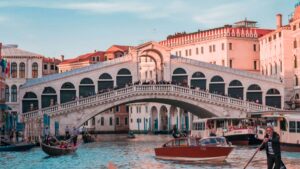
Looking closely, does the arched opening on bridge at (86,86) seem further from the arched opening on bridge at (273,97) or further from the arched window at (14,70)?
the arched opening on bridge at (273,97)

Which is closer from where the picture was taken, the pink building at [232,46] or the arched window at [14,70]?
the arched window at [14,70]

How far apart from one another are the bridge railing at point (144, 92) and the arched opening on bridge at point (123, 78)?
3.57 m

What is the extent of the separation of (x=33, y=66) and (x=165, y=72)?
393 inches

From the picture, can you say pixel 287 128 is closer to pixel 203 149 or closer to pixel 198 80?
pixel 203 149

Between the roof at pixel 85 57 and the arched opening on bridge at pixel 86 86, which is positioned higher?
the roof at pixel 85 57

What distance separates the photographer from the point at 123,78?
49562mm

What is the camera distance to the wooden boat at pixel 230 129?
39.5m

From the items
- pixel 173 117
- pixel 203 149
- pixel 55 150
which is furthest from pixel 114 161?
pixel 173 117

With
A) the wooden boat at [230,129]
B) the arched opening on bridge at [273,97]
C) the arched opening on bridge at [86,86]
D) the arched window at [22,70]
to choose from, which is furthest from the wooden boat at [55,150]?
the arched opening on bridge at [273,97]

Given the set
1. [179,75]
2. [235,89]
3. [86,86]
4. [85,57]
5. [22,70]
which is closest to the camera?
[86,86]

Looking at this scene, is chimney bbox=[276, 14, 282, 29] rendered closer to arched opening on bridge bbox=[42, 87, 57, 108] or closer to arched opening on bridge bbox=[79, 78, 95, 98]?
arched opening on bridge bbox=[79, 78, 95, 98]

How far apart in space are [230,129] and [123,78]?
Result: 37.8ft

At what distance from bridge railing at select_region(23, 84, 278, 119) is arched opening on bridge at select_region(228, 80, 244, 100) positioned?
3126mm

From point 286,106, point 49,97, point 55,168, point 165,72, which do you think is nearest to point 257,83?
point 286,106
